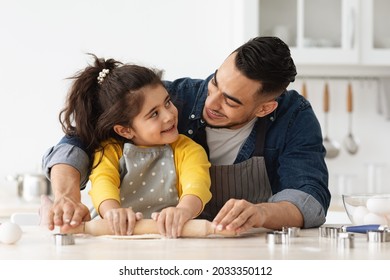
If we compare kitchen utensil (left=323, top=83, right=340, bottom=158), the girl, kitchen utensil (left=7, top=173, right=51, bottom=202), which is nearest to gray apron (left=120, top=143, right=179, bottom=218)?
the girl

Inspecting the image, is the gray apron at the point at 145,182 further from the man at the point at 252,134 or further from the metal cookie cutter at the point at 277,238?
the metal cookie cutter at the point at 277,238

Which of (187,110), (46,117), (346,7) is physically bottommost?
(46,117)

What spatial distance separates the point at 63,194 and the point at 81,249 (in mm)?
440

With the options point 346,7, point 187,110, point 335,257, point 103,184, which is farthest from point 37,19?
point 335,257

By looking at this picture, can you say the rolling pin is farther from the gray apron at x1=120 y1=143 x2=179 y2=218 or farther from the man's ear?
the man's ear

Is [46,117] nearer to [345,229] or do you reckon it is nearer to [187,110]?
[187,110]

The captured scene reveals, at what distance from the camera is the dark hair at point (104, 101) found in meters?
2.05

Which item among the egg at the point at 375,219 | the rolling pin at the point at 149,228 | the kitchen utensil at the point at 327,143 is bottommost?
the kitchen utensil at the point at 327,143

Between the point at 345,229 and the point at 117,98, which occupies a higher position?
the point at 117,98

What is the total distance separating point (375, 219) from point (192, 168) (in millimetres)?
448

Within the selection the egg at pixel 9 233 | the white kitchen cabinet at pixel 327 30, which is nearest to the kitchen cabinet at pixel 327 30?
the white kitchen cabinet at pixel 327 30

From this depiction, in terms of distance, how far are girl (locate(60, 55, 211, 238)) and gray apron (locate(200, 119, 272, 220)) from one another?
0.15 metres

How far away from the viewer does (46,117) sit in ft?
13.8

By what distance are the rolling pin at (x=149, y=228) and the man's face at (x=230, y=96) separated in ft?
1.72
